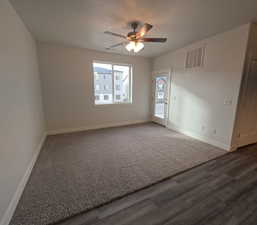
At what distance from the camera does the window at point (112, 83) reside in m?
4.57

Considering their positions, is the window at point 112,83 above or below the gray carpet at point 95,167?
above

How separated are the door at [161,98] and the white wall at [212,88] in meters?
0.39

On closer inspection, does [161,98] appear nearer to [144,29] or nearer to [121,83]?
[121,83]

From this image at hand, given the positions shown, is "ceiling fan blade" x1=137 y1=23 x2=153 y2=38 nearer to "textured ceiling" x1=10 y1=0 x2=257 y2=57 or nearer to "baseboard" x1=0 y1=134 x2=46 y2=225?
"textured ceiling" x1=10 y1=0 x2=257 y2=57

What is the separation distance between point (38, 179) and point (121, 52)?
4117 mm

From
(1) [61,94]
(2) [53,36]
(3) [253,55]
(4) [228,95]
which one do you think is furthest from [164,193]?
(2) [53,36]

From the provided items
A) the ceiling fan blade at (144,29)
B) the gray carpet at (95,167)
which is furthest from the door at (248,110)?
the ceiling fan blade at (144,29)

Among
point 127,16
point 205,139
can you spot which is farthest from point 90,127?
point 205,139

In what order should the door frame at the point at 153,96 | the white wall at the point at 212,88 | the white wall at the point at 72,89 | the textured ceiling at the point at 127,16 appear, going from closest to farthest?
the textured ceiling at the point at 127,16
the white wall at the point at 212,88
the white wall at the point at 72,89
the door frame at the point at 153,96

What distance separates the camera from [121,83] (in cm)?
505

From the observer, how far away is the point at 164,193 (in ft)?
6.09

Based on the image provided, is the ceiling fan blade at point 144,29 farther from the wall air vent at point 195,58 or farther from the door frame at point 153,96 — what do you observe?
the door frame at point 153,96

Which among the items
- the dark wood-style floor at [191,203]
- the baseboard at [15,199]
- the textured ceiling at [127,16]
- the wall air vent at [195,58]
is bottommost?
the dark wood-style floor at [191,203]

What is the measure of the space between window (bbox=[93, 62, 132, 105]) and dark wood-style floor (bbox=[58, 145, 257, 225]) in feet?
11.4
